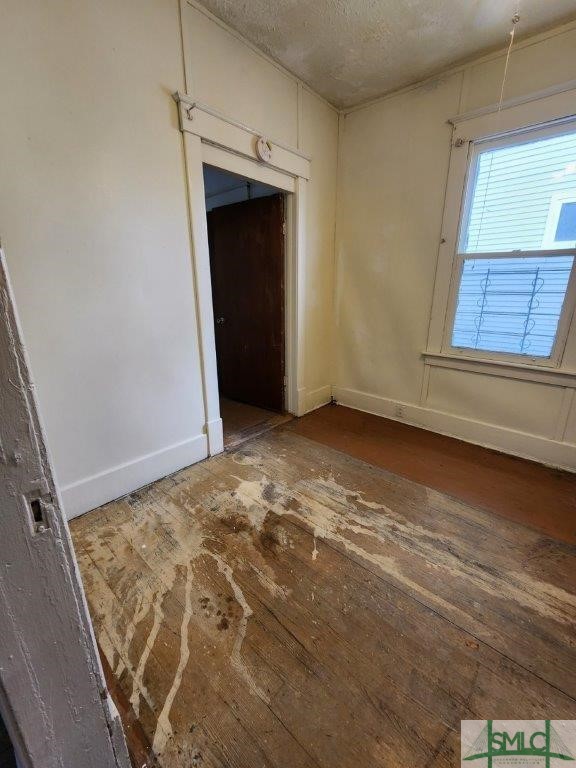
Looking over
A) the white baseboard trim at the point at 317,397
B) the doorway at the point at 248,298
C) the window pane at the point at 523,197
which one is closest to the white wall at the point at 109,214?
the doorway at the point at 248,298

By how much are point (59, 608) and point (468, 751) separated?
1.22 meters

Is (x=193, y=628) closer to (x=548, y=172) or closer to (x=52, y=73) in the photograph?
(x=52, y=73)

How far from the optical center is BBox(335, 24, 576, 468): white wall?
7.57 ft

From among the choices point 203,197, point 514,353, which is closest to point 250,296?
point 203,197

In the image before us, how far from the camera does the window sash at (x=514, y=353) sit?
7.19 ft

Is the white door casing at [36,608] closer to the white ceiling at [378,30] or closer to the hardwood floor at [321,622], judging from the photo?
the hardwood floor at [321,622]

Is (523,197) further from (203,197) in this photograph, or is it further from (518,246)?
(203,197)

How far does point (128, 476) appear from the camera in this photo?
2.09 meters

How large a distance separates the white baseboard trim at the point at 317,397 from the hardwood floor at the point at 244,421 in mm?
239

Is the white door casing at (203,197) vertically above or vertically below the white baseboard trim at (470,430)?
above

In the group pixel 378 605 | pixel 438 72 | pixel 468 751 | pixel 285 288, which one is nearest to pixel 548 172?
pixel 438 72

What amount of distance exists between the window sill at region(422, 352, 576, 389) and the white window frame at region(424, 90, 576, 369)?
2 centimetres

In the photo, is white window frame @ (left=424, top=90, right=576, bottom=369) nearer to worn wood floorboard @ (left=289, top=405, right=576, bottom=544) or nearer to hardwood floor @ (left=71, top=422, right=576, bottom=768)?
worn wood floorboard @ (left=289, top=405, right=576, bottom=544)

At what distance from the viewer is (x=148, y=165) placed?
186cm
